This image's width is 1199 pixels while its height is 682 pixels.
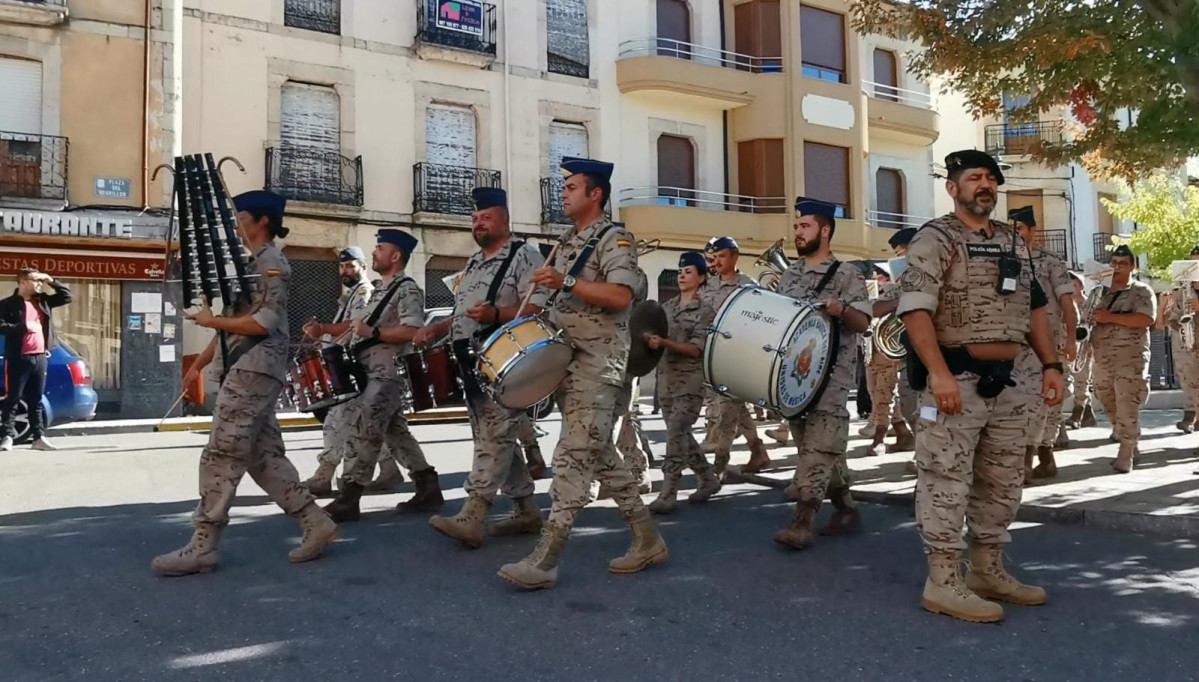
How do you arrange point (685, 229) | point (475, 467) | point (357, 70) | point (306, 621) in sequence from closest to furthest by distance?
point (306, 621) → point (475, 467) → point (357, 70) → point (685, 229)

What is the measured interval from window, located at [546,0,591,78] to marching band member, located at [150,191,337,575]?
716 inches

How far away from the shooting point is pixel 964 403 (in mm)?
4125

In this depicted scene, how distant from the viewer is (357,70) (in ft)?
66.0

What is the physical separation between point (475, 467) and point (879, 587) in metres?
2.13

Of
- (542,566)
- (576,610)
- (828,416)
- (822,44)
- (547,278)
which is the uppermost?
(822,44)

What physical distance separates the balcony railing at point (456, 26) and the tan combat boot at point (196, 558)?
17.3m

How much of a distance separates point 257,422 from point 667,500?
8.91ft

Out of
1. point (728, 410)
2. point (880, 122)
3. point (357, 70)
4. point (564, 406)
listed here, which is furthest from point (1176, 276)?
point (880, 122)

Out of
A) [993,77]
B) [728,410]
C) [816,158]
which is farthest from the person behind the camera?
[816,158]

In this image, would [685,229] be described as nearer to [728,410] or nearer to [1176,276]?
[1176,276]

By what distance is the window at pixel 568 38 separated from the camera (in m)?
22.3

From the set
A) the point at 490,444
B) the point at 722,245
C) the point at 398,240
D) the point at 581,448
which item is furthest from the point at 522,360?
the point at 722,245

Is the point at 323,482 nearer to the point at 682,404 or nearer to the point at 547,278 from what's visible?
the point at 682,404

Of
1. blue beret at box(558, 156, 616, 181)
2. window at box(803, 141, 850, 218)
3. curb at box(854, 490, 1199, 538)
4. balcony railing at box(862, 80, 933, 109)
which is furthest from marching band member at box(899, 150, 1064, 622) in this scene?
balcony railing at box(862, 80, 933, 109)
